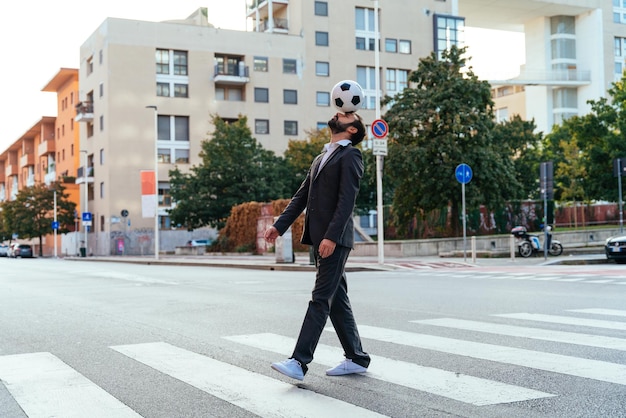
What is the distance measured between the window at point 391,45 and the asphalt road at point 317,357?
62.1 metres

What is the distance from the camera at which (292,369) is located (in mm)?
5242

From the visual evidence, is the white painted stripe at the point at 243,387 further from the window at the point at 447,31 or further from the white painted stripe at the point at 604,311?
the window at the point at 447,31

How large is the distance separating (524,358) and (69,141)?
81.9m

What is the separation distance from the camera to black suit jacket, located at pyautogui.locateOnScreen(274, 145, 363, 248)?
5281 millimetres

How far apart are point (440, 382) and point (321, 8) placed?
68057 millimetres

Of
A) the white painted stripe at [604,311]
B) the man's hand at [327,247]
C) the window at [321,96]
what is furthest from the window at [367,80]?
the man's hand at [327,247]

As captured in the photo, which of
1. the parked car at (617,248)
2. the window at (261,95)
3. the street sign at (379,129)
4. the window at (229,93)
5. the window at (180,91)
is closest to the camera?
the street sign at (379,129)

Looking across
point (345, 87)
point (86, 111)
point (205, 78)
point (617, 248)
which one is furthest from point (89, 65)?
point (345, 87)

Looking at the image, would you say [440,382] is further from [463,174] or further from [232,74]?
[232,74]

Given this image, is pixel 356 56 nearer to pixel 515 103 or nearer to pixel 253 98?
pixel 253 98

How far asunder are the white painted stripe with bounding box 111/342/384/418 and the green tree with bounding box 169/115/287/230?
42.6m

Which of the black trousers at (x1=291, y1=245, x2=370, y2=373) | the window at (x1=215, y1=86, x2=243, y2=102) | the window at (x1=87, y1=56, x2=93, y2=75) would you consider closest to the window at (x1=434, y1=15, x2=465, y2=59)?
the window at (x1=215, y1=86, x2=243, y2=102)

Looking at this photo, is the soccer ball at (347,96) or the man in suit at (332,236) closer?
the man in suit at (332,236)

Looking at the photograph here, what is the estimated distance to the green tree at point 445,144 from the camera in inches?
1233
